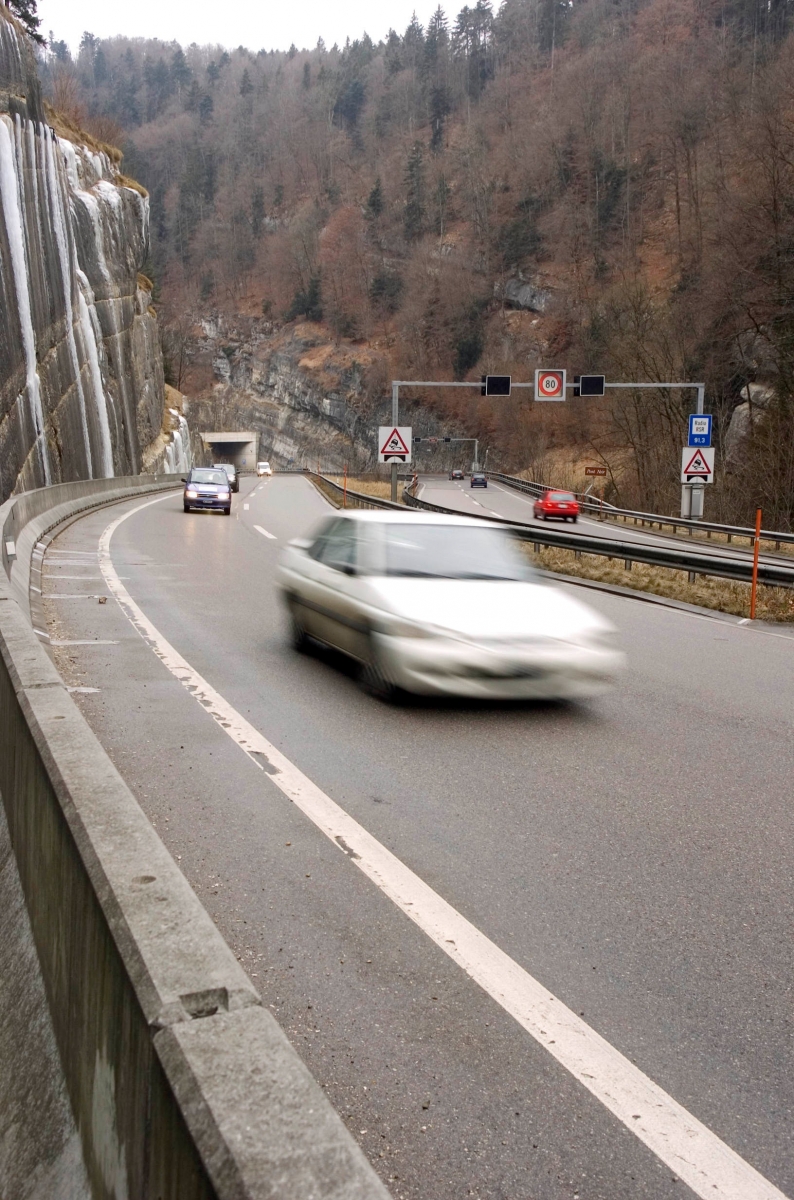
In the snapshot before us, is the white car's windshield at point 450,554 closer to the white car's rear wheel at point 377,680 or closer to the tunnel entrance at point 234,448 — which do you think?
the white car's rear wheel at point 377,680

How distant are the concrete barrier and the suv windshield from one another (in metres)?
32.4

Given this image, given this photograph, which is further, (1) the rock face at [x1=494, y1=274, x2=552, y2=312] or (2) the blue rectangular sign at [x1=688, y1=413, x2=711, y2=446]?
(1) the rock face at [x1=494, y1=274, x2=552, y2=312]

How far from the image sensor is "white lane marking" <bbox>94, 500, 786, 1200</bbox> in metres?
2.83

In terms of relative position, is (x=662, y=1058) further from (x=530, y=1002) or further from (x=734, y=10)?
(x=734, y=10)

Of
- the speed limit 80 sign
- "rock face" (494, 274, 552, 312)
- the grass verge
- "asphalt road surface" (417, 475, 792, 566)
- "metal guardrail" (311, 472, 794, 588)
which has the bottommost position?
"asphalt road surface" (417, 475, 792, 566)

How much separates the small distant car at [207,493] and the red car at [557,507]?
16.2 meters

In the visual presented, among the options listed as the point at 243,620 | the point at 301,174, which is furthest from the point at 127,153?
the point at 243,620

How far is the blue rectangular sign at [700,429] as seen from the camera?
3105 cm

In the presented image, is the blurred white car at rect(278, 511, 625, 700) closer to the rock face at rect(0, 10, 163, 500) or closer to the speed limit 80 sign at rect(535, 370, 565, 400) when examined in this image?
the rock face at rect(0, 10, 163, 500)

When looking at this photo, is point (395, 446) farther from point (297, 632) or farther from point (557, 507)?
point (297, 632)

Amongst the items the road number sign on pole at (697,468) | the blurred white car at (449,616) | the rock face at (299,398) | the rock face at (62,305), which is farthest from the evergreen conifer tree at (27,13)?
the blurred white car at (449,616)

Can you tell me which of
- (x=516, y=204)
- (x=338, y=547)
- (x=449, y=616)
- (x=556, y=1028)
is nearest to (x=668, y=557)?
(x=338, y=547)

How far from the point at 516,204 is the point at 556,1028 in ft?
413

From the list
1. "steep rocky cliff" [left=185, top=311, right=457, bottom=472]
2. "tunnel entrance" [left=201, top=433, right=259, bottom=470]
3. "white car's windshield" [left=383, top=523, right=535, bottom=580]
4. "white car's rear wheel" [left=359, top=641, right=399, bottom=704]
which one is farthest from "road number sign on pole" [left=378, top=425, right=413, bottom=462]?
"steep rocky cliff" [left=185, top=311, right=457, bottom=472]
